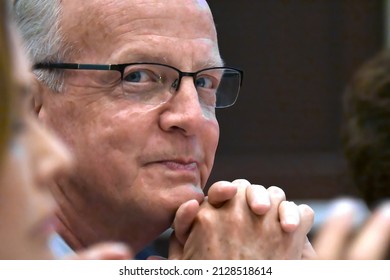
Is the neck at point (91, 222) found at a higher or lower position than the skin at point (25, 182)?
lower

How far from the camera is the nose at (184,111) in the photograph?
166cm

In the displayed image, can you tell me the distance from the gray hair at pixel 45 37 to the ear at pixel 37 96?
0.01 m

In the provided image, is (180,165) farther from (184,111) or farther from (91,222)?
(91,222)

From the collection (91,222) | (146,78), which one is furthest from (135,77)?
(91,222)

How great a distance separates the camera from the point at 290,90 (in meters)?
4.45

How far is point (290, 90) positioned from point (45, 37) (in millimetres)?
2860

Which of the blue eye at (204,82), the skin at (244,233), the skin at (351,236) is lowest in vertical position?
the skin at (244,233)

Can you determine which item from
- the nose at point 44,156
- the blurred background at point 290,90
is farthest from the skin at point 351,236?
the blurred background at point 290,90

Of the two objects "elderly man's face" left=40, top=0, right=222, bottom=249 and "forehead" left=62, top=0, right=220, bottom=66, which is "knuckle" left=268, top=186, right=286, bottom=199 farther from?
"forehead" left=62, top=0, right=220, bottom=66

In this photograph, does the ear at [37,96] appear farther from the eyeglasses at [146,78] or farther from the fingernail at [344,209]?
the fingernail at [344,209]
